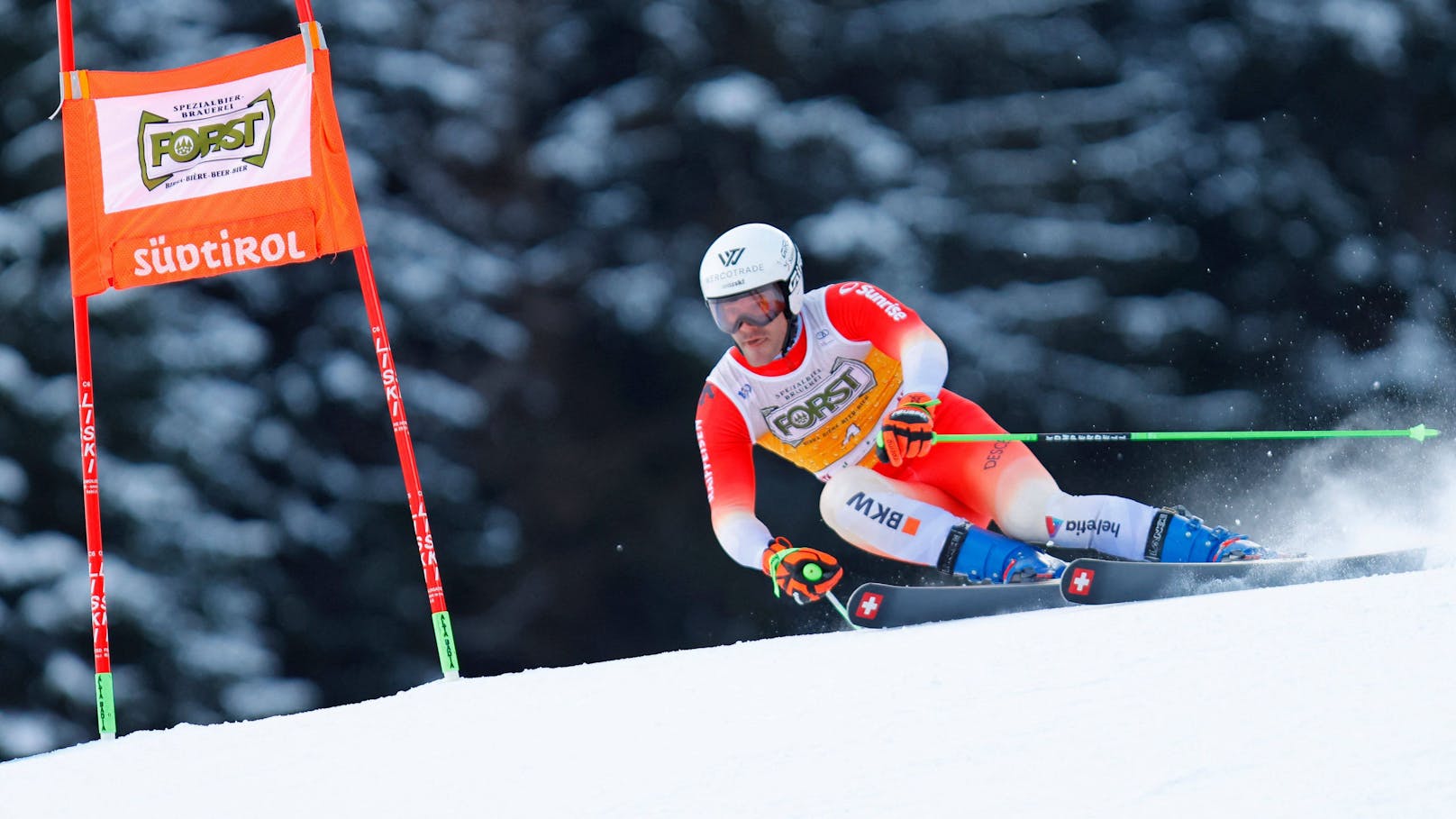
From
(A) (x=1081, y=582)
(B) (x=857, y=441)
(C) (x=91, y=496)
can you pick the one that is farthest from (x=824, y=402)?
(C) (x=91, y=496)

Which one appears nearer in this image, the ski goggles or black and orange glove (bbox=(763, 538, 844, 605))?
black and orange glove (bbox=(763, 538, 844, 605))

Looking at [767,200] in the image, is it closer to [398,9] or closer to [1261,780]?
[398,9]

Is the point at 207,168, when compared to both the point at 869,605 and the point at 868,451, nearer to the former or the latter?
the point at 868,451

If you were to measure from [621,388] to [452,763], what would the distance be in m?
5.03

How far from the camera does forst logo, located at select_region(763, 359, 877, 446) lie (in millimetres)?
3811

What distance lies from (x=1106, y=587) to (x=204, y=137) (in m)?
2.81

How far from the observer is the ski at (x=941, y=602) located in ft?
11.2

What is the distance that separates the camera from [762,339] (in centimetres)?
369

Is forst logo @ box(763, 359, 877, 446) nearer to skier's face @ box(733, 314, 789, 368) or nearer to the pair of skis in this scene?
skier's face @ box(733, 314, 789, 368)

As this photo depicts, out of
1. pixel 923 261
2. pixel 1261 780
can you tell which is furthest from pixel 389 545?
pixel 1261 780

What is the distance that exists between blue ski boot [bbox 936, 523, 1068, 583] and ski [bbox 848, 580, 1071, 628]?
0.08 metres

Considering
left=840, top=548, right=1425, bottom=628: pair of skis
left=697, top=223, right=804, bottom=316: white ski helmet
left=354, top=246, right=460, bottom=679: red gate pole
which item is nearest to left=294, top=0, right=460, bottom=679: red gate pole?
left=354, top=246, right=460, bottom=679: red gate pole

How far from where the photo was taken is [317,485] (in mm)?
7395

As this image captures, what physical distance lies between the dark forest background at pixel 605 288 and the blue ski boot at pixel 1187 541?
3.68 m
